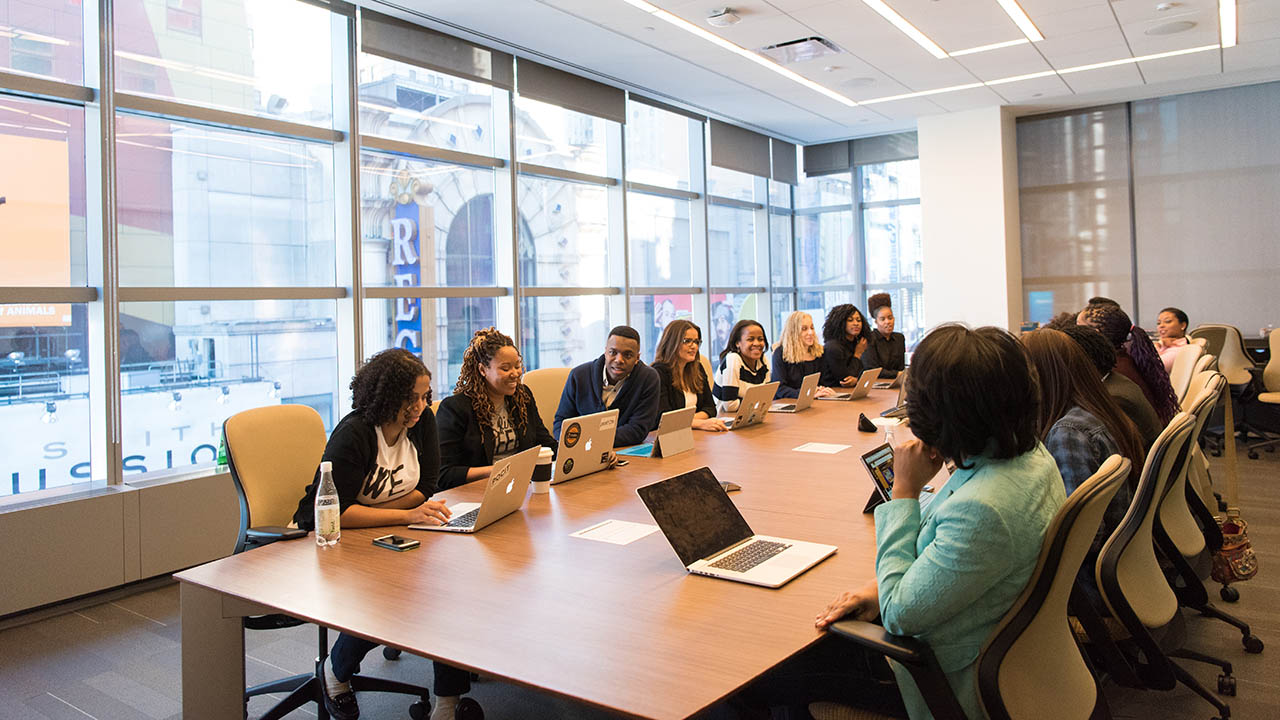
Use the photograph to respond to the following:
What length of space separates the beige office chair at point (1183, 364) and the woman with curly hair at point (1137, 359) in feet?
5.42

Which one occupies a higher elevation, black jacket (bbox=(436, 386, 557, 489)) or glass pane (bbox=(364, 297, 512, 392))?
glass pane (bbox=(364, 297, 512, 392))

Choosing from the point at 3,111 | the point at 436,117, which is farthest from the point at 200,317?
the point at 436,117

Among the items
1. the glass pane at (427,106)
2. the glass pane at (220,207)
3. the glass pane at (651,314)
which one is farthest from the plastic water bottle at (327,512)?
the glass pane at (651,314)

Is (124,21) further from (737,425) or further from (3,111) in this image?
(737,425)

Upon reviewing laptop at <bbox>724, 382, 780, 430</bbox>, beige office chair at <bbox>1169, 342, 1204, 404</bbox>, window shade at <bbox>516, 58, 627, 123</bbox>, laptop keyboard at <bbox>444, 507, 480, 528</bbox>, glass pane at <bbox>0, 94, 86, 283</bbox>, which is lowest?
laptop keyboard at <bbox>444, 507, 480, 528</bbox>

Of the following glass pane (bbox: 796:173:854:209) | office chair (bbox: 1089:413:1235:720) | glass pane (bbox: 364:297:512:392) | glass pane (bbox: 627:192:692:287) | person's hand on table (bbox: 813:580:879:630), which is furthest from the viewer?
glass pane (bbox: 796:173:854:209)

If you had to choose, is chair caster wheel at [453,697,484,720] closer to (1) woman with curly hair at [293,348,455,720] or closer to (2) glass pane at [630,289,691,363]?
(1) woman with curly hair at [293,348,455,720]

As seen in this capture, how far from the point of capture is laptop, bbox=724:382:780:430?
463 cm

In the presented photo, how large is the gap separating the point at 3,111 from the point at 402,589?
360 cm

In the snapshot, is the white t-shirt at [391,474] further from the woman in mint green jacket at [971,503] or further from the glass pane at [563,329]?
the glass pane at [563,329]

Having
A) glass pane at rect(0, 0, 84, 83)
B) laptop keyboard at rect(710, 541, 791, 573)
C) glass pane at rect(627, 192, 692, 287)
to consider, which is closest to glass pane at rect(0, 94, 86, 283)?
glass pane at rect(0, 0, 84, 83)

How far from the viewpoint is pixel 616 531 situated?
2.57 meters

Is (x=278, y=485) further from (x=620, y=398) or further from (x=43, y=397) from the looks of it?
(x=43, y=397)

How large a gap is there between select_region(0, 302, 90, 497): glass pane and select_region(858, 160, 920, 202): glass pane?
8436mm
